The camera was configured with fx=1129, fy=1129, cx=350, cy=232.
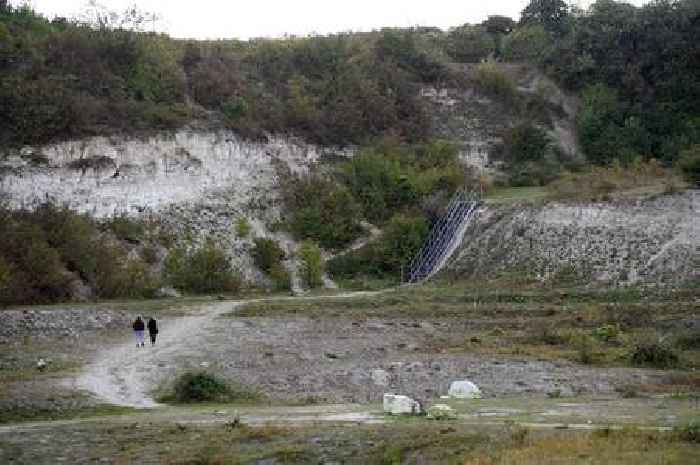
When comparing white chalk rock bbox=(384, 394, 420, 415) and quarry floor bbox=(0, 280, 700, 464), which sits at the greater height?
white chalk rock bbox=(384, 394, 420, 415)

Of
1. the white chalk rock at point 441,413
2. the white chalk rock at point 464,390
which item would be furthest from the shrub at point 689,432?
the white chalk rock at point 464,390

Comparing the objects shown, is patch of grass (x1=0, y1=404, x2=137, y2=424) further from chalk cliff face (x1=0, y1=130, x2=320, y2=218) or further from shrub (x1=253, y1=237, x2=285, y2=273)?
shrub (x1=253, y1=237, x2=285, y2=273)

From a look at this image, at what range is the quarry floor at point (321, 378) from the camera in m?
21.8

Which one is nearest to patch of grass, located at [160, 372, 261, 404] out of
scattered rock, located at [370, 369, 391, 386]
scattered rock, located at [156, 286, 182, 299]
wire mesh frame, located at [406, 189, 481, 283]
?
scattered rock, located at [370, 369, 391, 386]

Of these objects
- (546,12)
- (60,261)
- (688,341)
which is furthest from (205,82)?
(688,341)

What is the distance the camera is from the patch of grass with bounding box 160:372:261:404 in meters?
28.4

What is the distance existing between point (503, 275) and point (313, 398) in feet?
70.3

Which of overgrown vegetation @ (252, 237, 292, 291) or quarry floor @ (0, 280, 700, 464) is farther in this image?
overgrown vegetation @ (252, 237, 292, 291)

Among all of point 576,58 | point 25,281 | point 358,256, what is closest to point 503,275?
point 358,256

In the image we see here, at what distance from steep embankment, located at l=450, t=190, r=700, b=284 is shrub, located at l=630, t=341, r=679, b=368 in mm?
10557

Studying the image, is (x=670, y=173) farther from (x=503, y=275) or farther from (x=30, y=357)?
(x=30, y=357)

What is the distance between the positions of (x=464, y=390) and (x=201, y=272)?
23.2 m

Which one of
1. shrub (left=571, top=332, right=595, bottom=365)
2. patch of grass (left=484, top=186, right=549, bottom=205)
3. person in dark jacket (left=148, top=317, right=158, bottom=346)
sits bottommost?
shrub (left=571, top=332, right=595, bottom=365)

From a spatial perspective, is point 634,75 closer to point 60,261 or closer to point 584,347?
point 584,347
